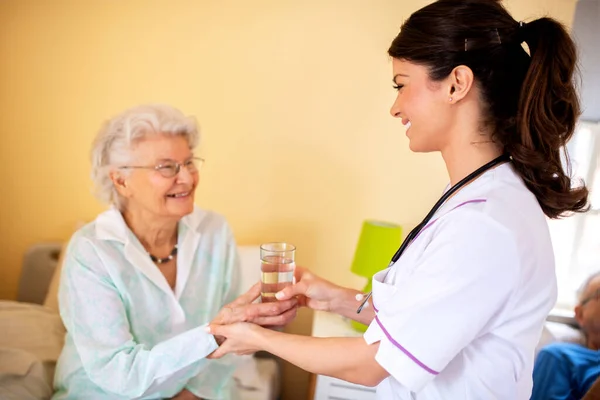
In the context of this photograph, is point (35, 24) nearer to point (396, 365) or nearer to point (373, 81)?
point (373, 81)

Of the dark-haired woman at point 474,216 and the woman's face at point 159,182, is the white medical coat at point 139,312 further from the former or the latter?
the dark-haired woman at point 474,216

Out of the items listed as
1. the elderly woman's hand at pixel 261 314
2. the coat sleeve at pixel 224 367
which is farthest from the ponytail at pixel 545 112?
the coat sleeve at pixel 224 367

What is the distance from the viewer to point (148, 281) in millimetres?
1705

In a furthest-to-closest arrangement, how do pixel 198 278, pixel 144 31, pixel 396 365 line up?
pixel 144 31 → pixel 198 278 → pixel 396 365

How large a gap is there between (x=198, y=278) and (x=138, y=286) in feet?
0.82

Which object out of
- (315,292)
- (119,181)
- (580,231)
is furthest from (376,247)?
(119,181)

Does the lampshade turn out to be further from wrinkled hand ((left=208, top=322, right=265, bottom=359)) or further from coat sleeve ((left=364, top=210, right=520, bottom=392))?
coat sleeve ((left=364, top=210, right=520, bottom=392))

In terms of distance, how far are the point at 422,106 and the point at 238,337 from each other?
0.82 m

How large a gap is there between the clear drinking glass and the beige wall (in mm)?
985

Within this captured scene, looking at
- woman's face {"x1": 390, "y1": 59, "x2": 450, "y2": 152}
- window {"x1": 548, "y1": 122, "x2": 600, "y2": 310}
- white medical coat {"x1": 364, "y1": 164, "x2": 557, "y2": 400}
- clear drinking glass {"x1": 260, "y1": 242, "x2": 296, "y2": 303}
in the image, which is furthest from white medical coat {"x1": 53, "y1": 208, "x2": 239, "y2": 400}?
window {"x1": 548, "y1": 122, "x2": 600, "y2": 310}

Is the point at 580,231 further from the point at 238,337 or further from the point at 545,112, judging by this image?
the point at 238,337

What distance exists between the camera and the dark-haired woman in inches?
35.0

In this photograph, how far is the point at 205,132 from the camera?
2453mm

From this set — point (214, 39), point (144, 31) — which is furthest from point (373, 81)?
point (144, 31)
